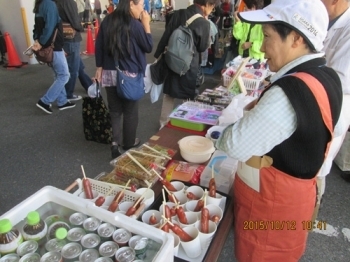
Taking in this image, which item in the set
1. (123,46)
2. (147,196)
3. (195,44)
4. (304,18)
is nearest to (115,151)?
(123,46)

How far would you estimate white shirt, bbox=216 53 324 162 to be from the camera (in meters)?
1.05

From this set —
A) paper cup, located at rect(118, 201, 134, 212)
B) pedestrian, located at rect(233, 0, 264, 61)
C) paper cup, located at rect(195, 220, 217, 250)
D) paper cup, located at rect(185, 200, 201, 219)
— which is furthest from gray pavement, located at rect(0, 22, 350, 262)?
pedestrian, located at rect(233, 0, 264, 61)

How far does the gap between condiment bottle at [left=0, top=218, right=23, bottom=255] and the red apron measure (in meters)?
0.91

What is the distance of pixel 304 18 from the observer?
1057 mm

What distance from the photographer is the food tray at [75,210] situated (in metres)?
0.88

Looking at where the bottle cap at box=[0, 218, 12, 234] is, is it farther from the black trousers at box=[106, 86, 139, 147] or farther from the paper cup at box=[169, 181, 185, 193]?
the black trousers at box=[106, 86, 139, 147]

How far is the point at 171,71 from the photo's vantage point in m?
3.27

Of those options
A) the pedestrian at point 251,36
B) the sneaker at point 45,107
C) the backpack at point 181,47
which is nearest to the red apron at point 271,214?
the backpack at point 181,47

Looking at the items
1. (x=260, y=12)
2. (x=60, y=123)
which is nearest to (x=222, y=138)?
(x=260, y=12)

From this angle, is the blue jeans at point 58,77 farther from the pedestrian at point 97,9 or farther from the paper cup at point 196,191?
the pedestrian at point 97,9

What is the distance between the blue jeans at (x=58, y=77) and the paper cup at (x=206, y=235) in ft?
12.2

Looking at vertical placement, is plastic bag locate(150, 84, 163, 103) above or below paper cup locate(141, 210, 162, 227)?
below

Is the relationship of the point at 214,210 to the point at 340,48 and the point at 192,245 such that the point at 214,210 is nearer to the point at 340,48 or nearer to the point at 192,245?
the point at 192,245

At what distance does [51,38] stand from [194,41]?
6.79ft
